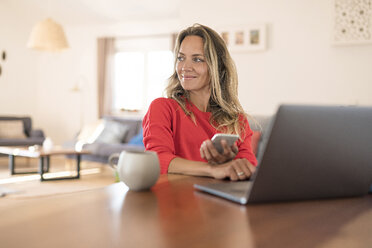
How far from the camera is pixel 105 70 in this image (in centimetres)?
791

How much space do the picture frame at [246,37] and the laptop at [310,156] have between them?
13.8ft

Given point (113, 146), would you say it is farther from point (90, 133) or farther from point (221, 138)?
point (221, 138)

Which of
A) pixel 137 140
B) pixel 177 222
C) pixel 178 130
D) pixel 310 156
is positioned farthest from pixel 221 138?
pixel 137 140

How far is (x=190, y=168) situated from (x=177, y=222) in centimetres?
62

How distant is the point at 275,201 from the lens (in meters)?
0.84

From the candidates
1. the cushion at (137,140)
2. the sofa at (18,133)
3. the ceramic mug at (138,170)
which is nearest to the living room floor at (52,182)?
the sofa at (18,133)

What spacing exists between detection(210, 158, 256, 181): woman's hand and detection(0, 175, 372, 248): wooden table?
0.24m

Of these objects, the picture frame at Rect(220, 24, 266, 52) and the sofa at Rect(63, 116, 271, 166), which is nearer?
the picture frame at Rect(220, 24, 266, 52)

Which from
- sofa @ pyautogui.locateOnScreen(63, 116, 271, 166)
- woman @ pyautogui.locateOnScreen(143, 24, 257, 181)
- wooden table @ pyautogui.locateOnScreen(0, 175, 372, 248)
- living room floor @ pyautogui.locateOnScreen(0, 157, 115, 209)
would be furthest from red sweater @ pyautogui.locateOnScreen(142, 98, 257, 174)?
sofa @ pyautogui.locateOnScreen(63, 116, 271, 166)

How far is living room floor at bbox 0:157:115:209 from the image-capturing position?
15.6 ft

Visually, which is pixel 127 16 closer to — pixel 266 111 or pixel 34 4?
pixel 34 4

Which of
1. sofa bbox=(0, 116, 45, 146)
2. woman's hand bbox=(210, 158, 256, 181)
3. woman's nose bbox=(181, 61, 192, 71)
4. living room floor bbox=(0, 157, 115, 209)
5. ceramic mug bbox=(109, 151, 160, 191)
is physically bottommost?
living room floor bbox=(0, 157, 115, 209)

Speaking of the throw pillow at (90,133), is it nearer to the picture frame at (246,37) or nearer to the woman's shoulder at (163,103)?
the picture frame at (246,37)

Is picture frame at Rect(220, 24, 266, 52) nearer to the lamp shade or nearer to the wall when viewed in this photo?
the wall
